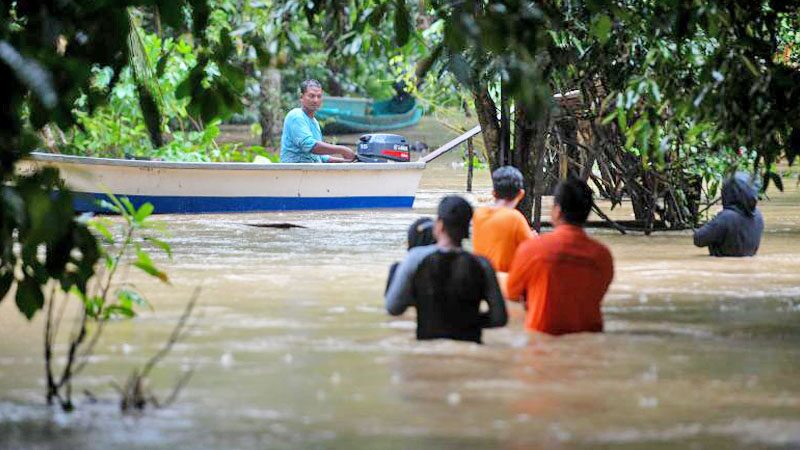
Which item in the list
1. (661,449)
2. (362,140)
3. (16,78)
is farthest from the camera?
(362,140)

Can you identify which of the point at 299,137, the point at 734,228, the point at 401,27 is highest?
the point at 401,27

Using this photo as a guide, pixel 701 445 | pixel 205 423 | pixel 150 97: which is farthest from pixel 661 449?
pixel 150 97

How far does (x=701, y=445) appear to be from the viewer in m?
6.25

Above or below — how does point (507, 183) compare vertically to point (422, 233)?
above

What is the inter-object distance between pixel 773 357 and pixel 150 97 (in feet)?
13.9

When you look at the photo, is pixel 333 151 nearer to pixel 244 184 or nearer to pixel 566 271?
pixel 244 184

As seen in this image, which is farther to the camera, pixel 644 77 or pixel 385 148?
pixel 385 148

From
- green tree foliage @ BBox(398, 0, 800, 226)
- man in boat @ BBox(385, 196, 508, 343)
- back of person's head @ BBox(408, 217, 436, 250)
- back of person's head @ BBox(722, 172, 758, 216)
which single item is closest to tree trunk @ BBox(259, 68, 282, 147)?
green tree foliage @ BBox(398, 0, 800, 226)

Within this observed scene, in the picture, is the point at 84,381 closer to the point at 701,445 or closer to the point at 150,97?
the point at 150,97

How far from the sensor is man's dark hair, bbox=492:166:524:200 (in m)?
10.1

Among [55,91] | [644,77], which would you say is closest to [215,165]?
[644,77]

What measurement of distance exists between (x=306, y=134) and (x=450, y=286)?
11293mm

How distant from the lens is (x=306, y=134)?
Result: 62.3ft

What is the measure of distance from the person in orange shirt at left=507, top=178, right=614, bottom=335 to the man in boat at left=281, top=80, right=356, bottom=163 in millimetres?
10156
